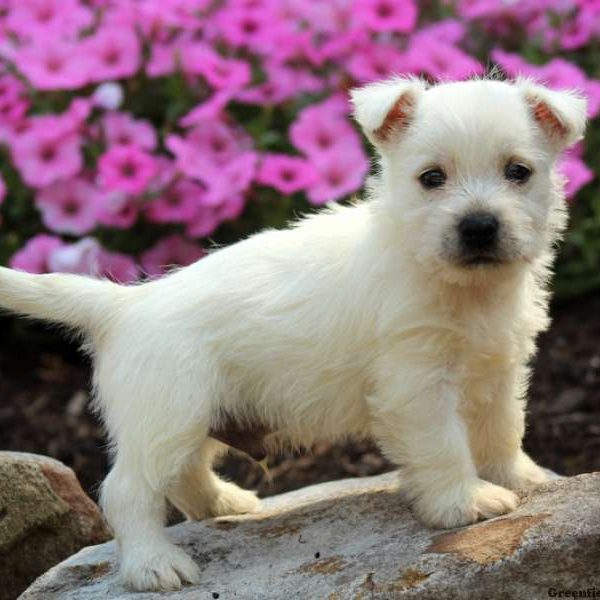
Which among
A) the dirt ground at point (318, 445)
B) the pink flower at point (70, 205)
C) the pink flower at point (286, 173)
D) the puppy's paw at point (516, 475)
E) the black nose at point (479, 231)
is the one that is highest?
the black nose at point (479, 231)

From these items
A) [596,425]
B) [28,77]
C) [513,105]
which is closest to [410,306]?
[513,105]

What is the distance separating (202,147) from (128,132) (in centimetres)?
44

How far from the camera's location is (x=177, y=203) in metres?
6.72

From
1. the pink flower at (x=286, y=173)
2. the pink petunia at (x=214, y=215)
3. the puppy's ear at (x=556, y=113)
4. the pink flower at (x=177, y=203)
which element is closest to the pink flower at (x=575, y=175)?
the pink flower at (x=286, y=173)

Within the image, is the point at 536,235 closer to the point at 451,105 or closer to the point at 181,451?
the point at 451,105

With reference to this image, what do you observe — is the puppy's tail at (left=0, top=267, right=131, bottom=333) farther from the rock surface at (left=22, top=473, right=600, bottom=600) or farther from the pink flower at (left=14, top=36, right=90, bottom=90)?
the pink flower at (left=14, top=36, right=90, bottom=90)

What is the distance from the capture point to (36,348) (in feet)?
23.2

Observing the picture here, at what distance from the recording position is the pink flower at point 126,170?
6477 millimetres

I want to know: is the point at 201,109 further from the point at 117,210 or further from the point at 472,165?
the point at 472,165

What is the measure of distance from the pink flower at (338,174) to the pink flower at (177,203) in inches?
25.3

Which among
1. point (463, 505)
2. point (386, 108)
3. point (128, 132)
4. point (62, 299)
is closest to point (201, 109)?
point (128, 132)

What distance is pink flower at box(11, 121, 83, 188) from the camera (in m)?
6.65

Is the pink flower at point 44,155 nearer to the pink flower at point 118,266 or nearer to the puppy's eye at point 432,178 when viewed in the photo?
the pink flower at point 118,266

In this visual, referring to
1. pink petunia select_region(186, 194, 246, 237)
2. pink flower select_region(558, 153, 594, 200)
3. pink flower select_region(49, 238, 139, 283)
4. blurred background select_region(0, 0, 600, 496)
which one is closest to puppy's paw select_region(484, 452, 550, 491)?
blurred background select_region(0, 0, 600, 496)
